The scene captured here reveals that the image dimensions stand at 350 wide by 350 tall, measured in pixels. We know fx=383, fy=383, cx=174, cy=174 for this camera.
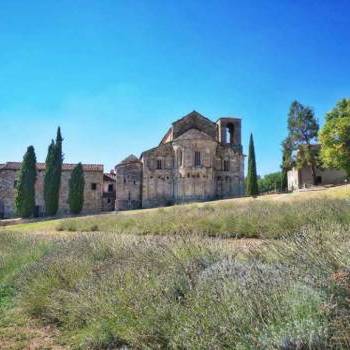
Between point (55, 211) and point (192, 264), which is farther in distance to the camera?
point (55, 211)

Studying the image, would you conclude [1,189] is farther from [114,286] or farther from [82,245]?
[114,286]


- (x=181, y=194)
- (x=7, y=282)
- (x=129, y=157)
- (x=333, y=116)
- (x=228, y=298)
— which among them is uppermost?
(x=333, y=116)

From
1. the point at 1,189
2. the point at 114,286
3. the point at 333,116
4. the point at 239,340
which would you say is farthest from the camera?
the point at 1,189

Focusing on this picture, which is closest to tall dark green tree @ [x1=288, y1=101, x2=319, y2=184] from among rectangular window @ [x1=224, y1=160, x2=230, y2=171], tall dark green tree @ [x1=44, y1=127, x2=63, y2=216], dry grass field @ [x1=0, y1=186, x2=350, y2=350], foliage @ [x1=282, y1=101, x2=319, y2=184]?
foliage @ [x1=282, y1=101, x2=319, y2=184]

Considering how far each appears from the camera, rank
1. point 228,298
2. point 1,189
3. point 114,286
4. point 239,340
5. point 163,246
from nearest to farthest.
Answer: point 239,340 < point 228,298 < point 114,286 < point 163,246 < point 1,189

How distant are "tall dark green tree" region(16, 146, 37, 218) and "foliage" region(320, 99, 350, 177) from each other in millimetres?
32959

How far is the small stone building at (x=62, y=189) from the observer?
4931 cm

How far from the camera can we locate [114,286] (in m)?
4.75

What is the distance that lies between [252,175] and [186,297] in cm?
4423

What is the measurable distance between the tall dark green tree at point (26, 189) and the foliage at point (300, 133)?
31.5 m

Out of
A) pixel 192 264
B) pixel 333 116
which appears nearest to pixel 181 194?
pixel 333 116

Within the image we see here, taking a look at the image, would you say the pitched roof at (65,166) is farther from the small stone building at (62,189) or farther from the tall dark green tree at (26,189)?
the tall dark green tree at (26,189)

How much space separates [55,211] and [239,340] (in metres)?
43.6

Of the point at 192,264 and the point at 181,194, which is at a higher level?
the point at 181,194
